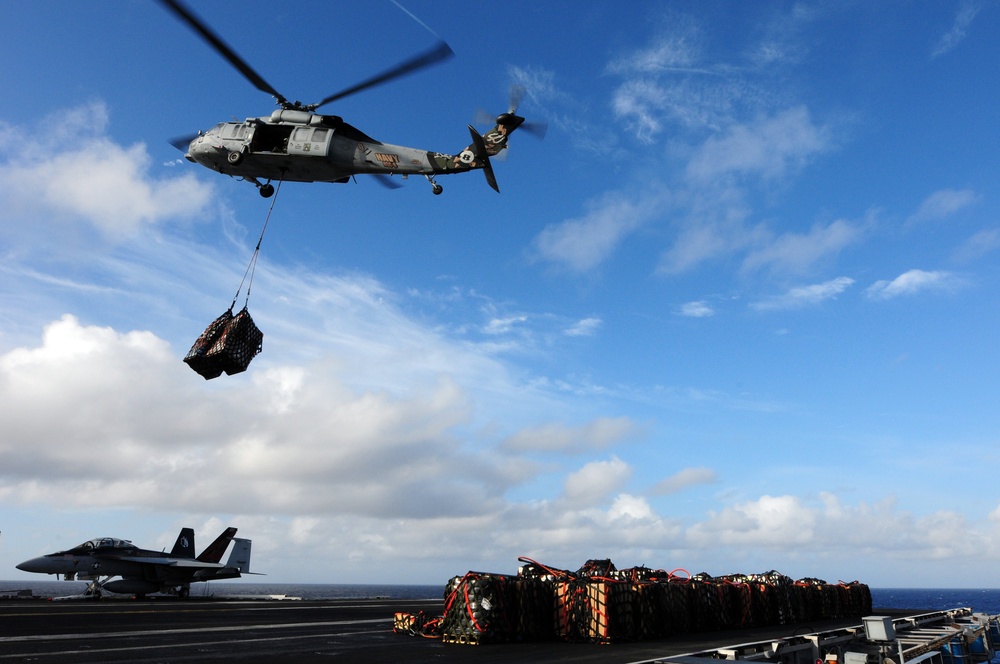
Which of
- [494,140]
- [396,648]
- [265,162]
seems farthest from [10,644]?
[494,140]

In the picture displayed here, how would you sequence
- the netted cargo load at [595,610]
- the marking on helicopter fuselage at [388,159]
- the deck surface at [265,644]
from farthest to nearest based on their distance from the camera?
the marking on helicopter fuselage at [388,159] < the netted cargo load at [595,610] < the deck surface at [265,644]

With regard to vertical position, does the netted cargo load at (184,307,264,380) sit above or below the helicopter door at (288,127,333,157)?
below

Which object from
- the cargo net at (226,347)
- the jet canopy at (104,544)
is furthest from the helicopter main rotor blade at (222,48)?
the jet canopy at (104,544)

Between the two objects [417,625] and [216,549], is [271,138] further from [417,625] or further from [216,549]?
[216,549]

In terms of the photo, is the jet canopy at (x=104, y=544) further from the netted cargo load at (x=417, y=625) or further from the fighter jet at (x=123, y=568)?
the netted cargo load at (x=417, y=625)

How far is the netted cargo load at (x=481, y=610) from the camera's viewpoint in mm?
14016

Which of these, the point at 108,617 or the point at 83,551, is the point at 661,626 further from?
the point at 83,551

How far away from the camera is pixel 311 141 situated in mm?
24344

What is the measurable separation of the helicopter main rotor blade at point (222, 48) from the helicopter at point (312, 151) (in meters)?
0.05

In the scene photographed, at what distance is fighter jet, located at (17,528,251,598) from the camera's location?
39.2 meters

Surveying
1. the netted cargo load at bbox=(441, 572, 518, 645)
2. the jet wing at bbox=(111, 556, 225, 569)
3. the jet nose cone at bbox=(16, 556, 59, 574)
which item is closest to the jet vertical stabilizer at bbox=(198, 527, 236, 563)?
the jet wing at bbox=(111, 556, 225, 569)

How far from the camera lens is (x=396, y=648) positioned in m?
13.0

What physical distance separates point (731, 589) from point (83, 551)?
40.8 meters

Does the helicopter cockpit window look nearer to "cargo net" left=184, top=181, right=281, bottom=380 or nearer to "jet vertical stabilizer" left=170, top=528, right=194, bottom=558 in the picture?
"cargo net" left=184, top=181, right=281, bottom=380
